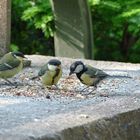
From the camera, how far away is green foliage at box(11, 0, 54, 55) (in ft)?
39.4

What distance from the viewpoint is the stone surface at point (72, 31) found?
1163 cm

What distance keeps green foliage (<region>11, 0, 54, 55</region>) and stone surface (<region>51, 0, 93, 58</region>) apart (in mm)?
237

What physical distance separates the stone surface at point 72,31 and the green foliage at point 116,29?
0.56 meters

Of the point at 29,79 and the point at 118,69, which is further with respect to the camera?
the point at 118,69

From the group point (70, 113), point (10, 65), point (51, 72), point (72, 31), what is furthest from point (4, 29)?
point (70, 113)

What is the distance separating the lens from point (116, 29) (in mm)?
12953

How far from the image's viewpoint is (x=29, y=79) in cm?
766

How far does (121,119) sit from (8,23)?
3.98m

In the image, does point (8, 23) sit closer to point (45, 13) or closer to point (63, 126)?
point (45, 13)

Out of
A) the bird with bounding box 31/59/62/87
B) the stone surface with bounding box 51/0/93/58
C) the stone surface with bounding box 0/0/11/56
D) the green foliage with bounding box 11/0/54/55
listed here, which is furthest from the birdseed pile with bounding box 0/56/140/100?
the green foliage with bounding box 11/0/54/55

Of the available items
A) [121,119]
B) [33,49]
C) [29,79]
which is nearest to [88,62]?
[29,79]

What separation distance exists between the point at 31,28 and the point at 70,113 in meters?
8.43

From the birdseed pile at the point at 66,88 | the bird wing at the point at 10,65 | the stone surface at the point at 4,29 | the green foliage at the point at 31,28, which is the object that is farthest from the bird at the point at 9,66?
the green foliage at the point at 31,28

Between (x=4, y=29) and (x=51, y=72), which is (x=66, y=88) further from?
(x=4, y=29)
